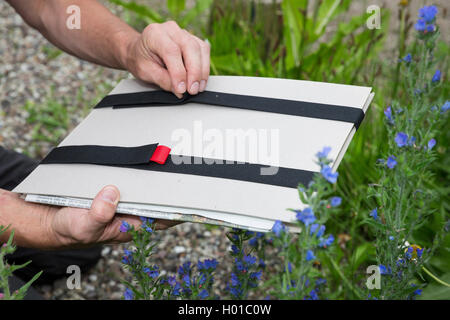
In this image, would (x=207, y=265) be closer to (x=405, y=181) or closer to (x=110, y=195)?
(x=110, y=195)

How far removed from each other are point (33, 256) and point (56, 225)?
2.48ft

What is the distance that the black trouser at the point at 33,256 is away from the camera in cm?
187

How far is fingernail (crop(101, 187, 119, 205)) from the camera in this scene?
3.51ft

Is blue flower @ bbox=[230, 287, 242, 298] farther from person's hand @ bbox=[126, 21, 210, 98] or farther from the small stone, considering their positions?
the small stone

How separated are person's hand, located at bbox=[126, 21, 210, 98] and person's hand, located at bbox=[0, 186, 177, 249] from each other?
0.39 m

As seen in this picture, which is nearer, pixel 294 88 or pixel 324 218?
pixel 324 218

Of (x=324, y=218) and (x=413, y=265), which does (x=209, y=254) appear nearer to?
(x=413, y=265)

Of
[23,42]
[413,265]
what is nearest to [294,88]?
[413,265]

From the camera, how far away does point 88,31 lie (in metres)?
1.68

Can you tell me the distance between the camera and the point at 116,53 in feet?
5.27

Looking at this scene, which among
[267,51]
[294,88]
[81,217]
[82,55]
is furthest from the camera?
[267,51]

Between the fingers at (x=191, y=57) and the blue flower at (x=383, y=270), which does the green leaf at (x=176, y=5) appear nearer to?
the fingers at (x=191, y=57)

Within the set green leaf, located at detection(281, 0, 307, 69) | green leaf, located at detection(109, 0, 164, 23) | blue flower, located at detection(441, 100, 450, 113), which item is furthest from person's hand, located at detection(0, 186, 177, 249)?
green leaf, located at detection(109, 0, 164, 23)

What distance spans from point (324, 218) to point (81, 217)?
2.14ft
